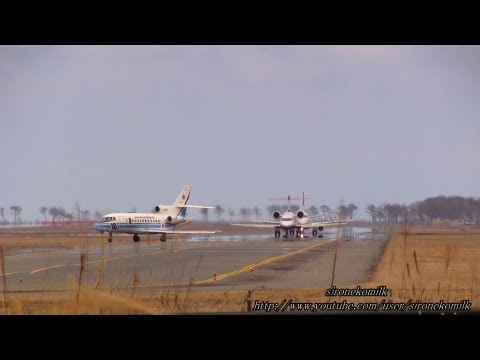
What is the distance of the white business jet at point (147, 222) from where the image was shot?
46888 mm

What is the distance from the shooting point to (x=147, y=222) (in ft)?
162

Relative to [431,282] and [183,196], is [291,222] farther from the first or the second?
[431,282]

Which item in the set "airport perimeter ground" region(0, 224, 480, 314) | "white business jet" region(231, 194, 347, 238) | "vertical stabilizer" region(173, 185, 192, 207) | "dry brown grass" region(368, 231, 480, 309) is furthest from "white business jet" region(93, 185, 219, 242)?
"dry brown grass" region(368, 231, 480, 309)

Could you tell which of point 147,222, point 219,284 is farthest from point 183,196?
point 219,284

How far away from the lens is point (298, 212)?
58.3 meters

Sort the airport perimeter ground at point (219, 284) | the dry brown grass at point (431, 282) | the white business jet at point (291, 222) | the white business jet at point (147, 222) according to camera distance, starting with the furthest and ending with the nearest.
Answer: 1. the white business jet at point (291, 222)
2. the white business jet at point (147, 222)
3. the dry brown grass at point (431, 282)
4. the airport perimeter ground at point (219, 284)

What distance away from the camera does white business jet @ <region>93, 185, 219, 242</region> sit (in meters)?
46.9

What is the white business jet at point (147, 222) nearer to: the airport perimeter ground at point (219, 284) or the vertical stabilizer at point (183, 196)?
the vertical stabilizer at point (183, 196)

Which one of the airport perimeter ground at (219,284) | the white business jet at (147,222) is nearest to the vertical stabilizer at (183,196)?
the white business jet at (147,222)

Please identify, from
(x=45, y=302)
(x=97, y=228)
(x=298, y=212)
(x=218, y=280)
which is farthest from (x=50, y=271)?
(x=298, y=212)

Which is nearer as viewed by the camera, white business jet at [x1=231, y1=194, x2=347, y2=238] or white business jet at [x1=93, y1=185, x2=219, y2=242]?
white business jet at [x1=93, y1=185, x2=219, y2=242]

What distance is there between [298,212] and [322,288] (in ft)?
139

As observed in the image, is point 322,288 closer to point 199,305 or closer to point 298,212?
point 199,305

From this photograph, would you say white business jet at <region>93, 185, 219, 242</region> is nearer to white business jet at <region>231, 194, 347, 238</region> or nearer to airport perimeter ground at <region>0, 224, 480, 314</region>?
white business jet at <region>231, 194, 347, 238</region>
